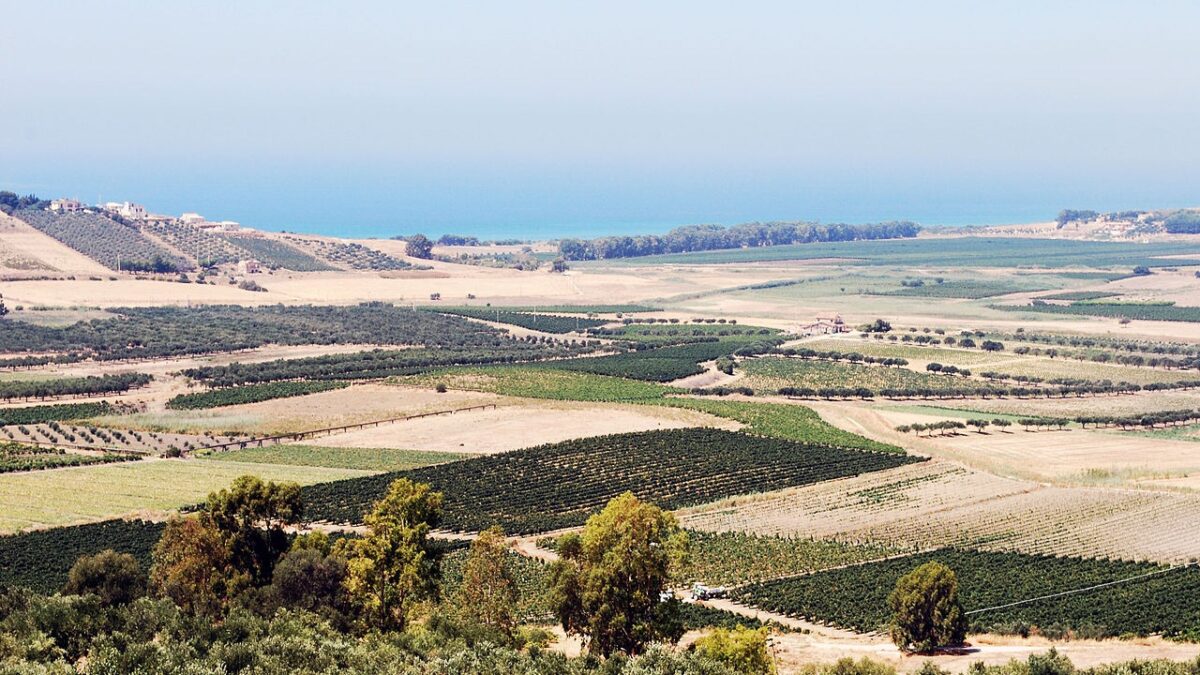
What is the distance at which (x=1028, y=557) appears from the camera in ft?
184

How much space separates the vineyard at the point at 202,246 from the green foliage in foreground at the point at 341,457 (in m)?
112

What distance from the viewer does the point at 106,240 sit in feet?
614

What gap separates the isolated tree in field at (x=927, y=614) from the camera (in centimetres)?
4453

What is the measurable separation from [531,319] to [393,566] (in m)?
108

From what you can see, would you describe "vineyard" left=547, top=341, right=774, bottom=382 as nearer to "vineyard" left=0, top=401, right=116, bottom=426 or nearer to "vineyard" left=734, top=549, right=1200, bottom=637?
"vineyard" left=0, top=401, right=116, bottom=426

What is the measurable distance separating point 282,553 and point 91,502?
20.2 metres

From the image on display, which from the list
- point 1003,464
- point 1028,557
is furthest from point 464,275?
point 1028,557

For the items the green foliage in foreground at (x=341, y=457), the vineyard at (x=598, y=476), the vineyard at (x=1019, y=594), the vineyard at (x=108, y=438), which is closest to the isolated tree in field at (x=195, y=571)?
the vineyard at (x=598, y=476)

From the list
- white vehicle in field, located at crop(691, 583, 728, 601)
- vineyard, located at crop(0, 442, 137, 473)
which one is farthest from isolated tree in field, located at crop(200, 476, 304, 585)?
vineyard, located at crop(0, 442, 137, 473)

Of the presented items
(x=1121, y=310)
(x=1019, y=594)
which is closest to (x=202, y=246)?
(x=1121, y=310)

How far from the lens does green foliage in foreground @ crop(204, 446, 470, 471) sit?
7512cm

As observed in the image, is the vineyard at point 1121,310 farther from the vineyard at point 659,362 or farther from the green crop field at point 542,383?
the green crop field at point 542,383

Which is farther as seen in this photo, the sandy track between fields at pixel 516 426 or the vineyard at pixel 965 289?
the vineyard at pixel 965 289

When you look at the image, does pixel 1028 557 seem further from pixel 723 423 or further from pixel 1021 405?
pixel 1021 405
